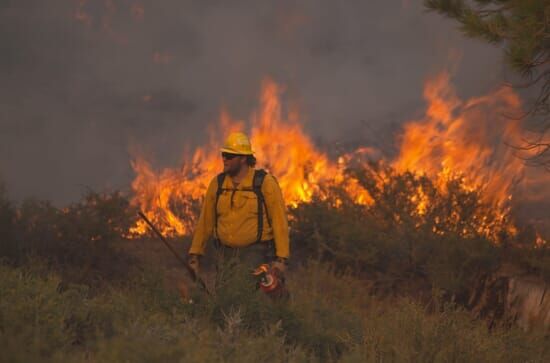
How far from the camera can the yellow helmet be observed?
5.63m

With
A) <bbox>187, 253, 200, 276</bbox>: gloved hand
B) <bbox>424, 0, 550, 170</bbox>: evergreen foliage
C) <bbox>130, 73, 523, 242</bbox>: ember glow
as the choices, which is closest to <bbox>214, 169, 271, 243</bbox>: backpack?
<bbox>187, 253, 200, 276</bbox>: gloved hand

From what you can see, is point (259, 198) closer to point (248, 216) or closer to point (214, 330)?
point (248, 216)

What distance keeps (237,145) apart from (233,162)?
15 cm

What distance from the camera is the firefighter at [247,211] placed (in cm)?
564

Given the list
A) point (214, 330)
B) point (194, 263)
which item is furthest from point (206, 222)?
point (214, 330)

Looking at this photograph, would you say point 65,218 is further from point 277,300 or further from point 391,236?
point 277,300

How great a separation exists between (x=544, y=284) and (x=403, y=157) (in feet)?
18.9

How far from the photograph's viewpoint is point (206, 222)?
19.2 feet

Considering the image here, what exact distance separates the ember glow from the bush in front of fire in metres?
0.54

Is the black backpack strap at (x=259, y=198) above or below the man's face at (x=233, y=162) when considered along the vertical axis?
below

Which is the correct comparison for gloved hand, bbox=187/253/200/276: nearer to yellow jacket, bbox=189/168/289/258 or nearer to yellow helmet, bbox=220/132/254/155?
yellow jacket, bbox=189/168/289/258

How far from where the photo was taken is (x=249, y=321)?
5.00 m

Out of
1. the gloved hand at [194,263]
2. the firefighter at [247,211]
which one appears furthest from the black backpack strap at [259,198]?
the gloved hand at [194,263]

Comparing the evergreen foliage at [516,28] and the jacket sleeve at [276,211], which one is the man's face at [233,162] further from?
the evergreen foliage at [516,28]
